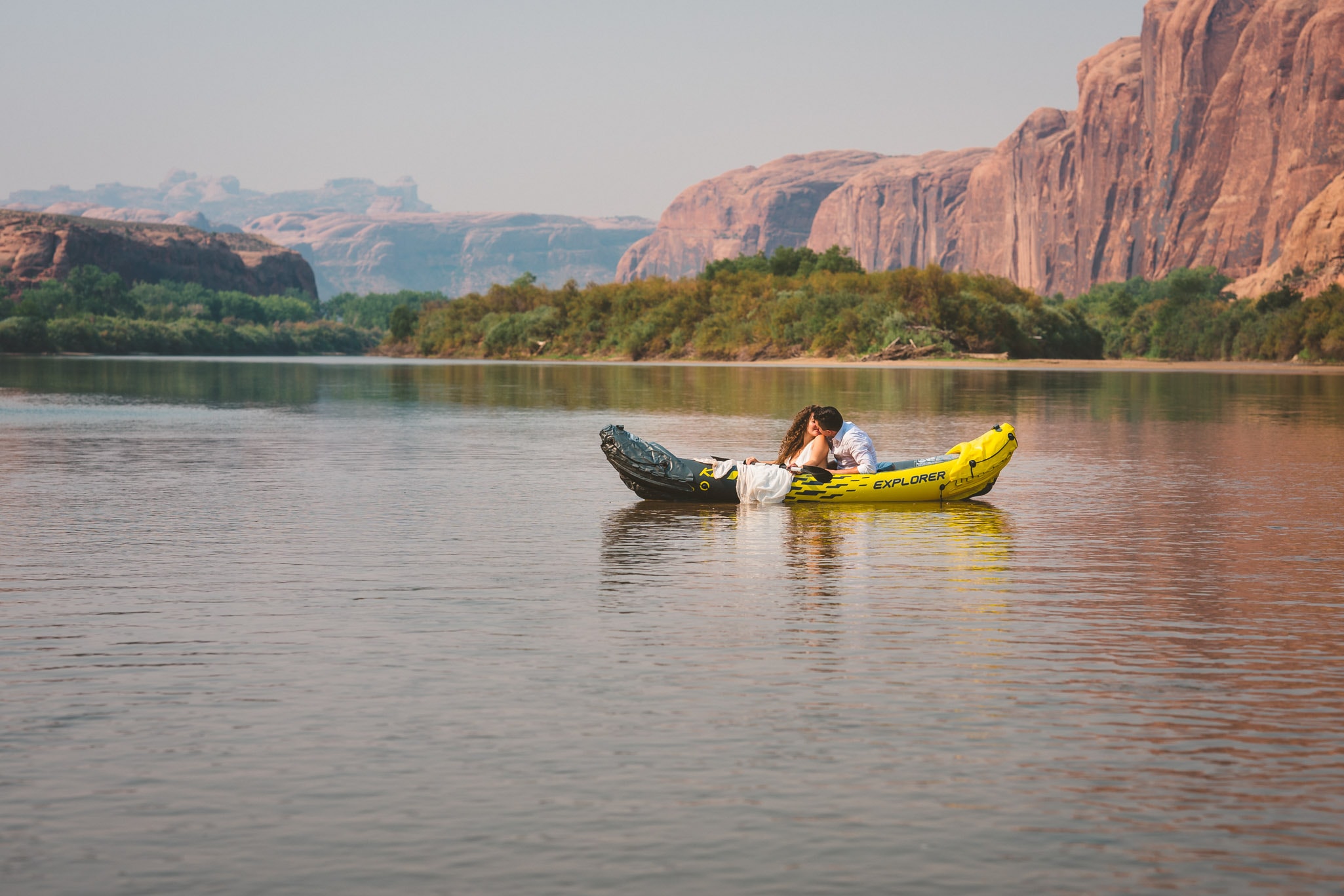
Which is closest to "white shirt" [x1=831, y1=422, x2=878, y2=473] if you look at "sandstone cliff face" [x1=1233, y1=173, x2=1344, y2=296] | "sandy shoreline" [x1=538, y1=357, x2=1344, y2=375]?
"sandy shoreline" [x1=538, y1=357, x2=1344, y2=375]

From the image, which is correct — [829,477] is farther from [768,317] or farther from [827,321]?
[768,317]

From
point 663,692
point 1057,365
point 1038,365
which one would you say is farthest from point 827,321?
point 663,692

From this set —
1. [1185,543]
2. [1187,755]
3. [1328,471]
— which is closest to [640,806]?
[1187,755]

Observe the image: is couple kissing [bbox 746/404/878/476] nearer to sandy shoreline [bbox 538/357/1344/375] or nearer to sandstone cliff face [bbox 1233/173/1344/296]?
sandy shoreline [bbox 538/357/1344/375]

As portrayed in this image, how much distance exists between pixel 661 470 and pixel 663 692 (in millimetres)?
12709

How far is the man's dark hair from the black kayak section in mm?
1742

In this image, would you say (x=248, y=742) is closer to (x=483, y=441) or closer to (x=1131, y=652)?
(x=1131, y=652)

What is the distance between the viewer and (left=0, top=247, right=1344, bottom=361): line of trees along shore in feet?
431

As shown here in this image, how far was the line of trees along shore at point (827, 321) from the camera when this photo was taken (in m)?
132

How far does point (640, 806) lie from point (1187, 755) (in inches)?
146

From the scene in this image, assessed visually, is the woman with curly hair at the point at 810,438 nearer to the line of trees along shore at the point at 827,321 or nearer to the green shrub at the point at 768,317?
the line of trees along shore at the point at 827,321

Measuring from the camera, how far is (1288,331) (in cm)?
11962

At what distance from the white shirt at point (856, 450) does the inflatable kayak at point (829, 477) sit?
19cm

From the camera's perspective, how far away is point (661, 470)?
23.4 meters
